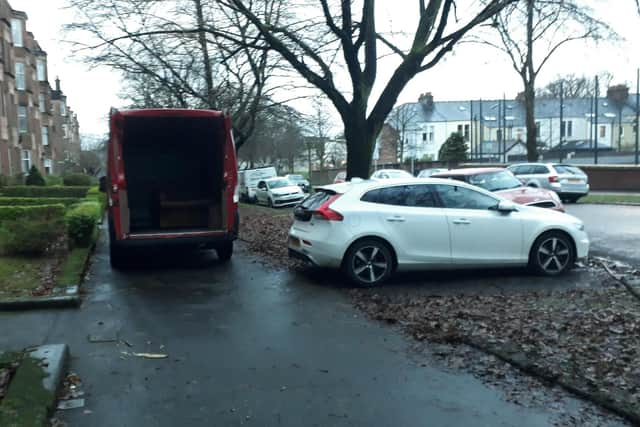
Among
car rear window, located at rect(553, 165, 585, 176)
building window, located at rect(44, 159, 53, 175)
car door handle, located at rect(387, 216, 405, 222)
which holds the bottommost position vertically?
car door handle, located at rect(387, 216, 405, 222)

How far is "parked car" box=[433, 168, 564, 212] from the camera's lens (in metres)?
13.0

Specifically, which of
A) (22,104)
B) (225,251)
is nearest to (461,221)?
(225,251)

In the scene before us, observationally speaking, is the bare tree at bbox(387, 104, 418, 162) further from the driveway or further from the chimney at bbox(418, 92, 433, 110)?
the driveway

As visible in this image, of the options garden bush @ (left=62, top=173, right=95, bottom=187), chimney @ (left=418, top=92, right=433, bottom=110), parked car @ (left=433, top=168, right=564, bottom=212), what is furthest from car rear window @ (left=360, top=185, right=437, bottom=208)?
chimney @ (left=418, top=92, right=433, bottom=110)

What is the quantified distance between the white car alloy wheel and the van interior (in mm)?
5032

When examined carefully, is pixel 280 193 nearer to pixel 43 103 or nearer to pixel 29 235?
pixel 29 235

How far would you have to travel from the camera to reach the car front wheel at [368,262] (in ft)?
28.2

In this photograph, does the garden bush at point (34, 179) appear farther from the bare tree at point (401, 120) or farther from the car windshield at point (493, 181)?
the bare tree at point (401, 120)

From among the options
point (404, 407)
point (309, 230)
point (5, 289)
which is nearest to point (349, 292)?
point (309, 230)

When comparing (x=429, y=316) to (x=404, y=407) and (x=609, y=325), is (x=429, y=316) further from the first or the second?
(x=404, y=407)

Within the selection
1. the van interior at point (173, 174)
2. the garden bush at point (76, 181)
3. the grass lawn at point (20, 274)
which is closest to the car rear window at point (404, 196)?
the van interior at point (173, 174)

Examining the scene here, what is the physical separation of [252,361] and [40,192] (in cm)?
2326

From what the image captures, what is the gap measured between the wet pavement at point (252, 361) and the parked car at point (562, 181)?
1611cm

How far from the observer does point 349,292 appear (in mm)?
8398
